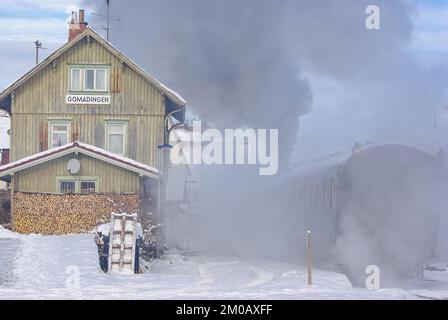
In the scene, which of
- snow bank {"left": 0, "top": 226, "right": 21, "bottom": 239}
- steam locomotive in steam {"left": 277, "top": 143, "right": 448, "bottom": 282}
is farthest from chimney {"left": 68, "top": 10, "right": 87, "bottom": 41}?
steam locomotive in steam {"left": 277, "top": 143, "right": 448, "bottom": 282}

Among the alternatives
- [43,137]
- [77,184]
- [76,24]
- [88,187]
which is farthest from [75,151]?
[76,24]

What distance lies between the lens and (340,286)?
19188mm

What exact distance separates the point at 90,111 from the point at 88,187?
11.3 feet

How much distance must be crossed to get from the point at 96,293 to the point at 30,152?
52.9 feet

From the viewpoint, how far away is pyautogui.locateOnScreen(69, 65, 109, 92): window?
30609mm

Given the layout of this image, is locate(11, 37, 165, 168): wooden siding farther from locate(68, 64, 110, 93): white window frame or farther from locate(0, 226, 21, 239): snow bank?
locate(0, 226, 21, 239): snow bank

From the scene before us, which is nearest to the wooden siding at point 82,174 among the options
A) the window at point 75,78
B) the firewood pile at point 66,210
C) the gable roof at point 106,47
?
the firewood pile at point 66,210

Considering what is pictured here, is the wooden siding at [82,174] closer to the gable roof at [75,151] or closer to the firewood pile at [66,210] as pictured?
the gable roof at [75,151]

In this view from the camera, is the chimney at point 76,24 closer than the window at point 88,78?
No

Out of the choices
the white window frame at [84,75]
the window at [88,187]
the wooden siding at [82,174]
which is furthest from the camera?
the white window frame at [84,75]

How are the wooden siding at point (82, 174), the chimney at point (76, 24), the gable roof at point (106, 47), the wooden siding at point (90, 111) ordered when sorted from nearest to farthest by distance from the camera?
the wooden siding at point (82, 174) < the gable roof at point (106, 47) < the wooden siding at point (90, 111) < the chimney at point (76, 24)

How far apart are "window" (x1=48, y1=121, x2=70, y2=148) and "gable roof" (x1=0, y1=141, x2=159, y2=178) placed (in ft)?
7.95

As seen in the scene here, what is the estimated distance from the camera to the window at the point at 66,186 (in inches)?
1140

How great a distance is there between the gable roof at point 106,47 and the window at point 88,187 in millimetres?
4597
